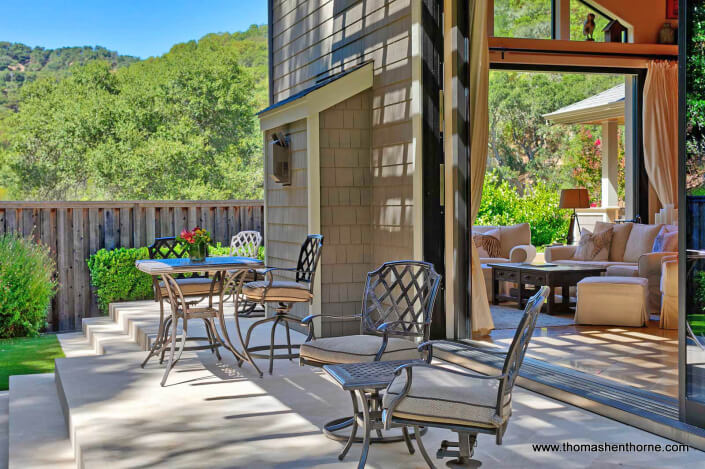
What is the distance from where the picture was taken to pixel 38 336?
923 centimetres

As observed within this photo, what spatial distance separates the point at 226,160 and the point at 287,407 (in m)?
21.0

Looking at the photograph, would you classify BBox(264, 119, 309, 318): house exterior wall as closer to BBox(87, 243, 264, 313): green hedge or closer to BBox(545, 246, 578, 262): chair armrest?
BBox(87, 243, 264, 313): green hedge

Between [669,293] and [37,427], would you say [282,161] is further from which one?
[669,293]

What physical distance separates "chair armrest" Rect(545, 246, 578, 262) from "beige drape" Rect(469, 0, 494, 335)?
128 inches

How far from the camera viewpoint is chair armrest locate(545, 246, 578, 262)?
9438mm

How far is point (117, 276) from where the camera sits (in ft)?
31.6

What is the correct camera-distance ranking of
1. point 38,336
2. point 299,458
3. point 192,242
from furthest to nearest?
point 38,336
point 192,242
point 299,458

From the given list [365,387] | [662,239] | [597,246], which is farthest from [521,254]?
[365,387]

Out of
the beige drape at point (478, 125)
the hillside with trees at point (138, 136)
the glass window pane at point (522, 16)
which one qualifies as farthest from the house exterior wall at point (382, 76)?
the hillside with trees at point (138, 136)

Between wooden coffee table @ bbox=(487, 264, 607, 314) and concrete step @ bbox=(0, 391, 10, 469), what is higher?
wooden coffee table @ bbox=(487, 264, 607, 314)

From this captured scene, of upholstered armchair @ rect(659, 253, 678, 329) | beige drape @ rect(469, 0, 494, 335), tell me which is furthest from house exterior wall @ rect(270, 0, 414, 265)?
upholstered armchair @ rect(659, 253, 678, 329)

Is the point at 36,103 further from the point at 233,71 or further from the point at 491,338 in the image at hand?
the point at 491,338

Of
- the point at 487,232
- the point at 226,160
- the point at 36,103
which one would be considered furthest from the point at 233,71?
the point at 487,232

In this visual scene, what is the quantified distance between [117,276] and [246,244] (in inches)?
70.4
